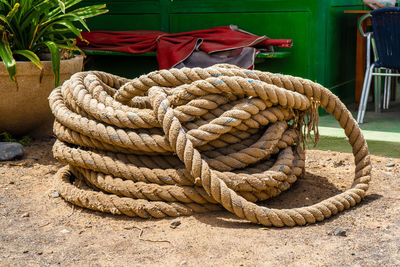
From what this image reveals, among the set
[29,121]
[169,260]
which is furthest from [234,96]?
[29,121]

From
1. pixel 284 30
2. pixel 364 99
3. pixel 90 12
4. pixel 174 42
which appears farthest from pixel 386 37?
pixel 90 12

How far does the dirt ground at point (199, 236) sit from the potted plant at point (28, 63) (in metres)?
1.27

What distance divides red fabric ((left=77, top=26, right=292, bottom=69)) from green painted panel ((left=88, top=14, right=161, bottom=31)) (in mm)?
291

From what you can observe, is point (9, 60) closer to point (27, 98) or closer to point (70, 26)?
point (27, 98)

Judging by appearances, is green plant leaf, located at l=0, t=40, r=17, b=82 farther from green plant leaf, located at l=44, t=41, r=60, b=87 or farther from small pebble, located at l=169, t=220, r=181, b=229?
small pebble, located at l=169, t=220, r=181, b=229

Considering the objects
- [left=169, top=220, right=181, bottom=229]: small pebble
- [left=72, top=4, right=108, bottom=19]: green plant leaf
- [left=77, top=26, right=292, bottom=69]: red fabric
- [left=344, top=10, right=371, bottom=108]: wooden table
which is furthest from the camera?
[left=344, top=10, right=371, bottom=108]: wooden table

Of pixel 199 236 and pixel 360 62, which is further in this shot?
pixel 360 62

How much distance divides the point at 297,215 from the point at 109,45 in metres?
3.78

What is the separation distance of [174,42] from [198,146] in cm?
282

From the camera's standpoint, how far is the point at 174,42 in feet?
17.7

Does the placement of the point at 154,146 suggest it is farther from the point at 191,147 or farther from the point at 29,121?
the point at 29,121

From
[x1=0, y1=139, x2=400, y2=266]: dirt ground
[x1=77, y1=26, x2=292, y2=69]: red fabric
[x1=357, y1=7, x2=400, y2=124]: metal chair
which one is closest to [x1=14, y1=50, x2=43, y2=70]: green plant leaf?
[x1=0, y1=139, x2=400, y2=266]: dirt ground

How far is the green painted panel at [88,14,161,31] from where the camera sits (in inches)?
242

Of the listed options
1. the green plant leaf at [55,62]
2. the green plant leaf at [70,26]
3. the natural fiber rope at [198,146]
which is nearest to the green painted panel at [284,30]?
the green plant leaf at [70,26]
